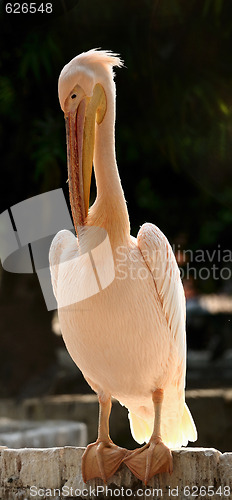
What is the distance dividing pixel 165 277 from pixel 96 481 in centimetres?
69

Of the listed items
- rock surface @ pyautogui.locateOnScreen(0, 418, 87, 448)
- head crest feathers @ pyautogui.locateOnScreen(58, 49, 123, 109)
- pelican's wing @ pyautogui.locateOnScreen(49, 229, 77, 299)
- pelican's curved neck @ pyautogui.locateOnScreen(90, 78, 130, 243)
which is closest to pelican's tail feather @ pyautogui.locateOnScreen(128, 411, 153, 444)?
pelican's wing @ pyautogui.locateOnScreen(49, 229, 77, 299)

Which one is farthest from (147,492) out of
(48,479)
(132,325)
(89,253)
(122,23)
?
(122,23)

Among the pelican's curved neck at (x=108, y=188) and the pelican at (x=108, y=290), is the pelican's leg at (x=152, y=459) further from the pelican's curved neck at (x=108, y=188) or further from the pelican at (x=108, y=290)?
the pelican's curved neck at (x=108, y=188)

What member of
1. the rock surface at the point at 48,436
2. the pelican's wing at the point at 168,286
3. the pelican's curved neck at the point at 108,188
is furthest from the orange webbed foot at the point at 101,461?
the rock surface at the point at 48,436

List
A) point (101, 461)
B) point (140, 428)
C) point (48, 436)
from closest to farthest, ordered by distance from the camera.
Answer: point (101, 461) → point (140, 428) → point (48, 436)

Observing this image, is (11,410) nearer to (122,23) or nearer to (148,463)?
(122,23)

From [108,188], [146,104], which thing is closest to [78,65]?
[108,188]

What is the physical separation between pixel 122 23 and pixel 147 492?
3.39 m

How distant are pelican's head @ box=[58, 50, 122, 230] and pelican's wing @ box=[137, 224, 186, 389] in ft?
0.72

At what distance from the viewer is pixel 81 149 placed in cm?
245

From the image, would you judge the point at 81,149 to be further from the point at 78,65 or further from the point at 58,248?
the point at 58,248

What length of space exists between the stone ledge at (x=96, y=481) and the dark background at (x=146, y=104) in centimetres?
282

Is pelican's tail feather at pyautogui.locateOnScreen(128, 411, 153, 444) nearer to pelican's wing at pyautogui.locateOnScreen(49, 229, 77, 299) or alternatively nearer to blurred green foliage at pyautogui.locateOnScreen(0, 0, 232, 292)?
pelican's wing at pyautogui.locateOnScreen(49, 229, 77, 299)

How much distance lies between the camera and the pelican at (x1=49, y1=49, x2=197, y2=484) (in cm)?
238
